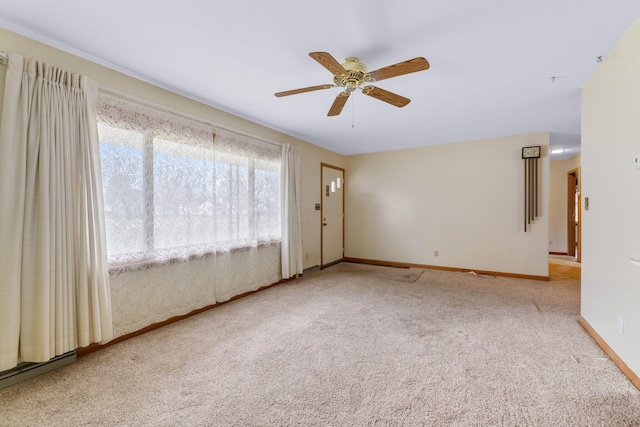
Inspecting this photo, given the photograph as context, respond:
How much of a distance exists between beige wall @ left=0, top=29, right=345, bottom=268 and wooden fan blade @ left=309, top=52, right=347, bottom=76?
1.89 meters

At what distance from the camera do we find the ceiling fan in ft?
6.04

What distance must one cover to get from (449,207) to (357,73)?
395cm

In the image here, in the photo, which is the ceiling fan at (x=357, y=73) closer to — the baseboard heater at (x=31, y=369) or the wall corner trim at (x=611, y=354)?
the wall corner trim at (x=611, y=354)

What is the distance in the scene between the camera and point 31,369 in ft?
6.40

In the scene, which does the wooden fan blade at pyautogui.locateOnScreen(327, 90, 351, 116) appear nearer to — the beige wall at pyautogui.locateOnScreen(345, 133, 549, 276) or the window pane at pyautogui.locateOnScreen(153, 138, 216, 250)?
the window pane at pyautogui.locateOnScreen(153, 138, 216, 250)

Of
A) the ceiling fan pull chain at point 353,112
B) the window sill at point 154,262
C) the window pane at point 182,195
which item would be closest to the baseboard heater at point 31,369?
the window sill at point 154,262

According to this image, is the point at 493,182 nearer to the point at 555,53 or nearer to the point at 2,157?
the point at 555,53

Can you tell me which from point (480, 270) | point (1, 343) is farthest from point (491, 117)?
point (1, 343)

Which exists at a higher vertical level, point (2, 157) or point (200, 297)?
point (2, 157)

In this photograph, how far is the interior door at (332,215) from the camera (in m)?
5.58

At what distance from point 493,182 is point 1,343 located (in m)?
6.24

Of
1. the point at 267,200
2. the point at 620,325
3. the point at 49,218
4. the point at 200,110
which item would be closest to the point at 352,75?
the point at 200,110

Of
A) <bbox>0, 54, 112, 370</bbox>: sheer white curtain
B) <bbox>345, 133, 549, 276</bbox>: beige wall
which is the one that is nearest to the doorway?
<bbox>345, 133, 549, 276</bbox>: beige wall

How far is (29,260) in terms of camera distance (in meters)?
1.91
